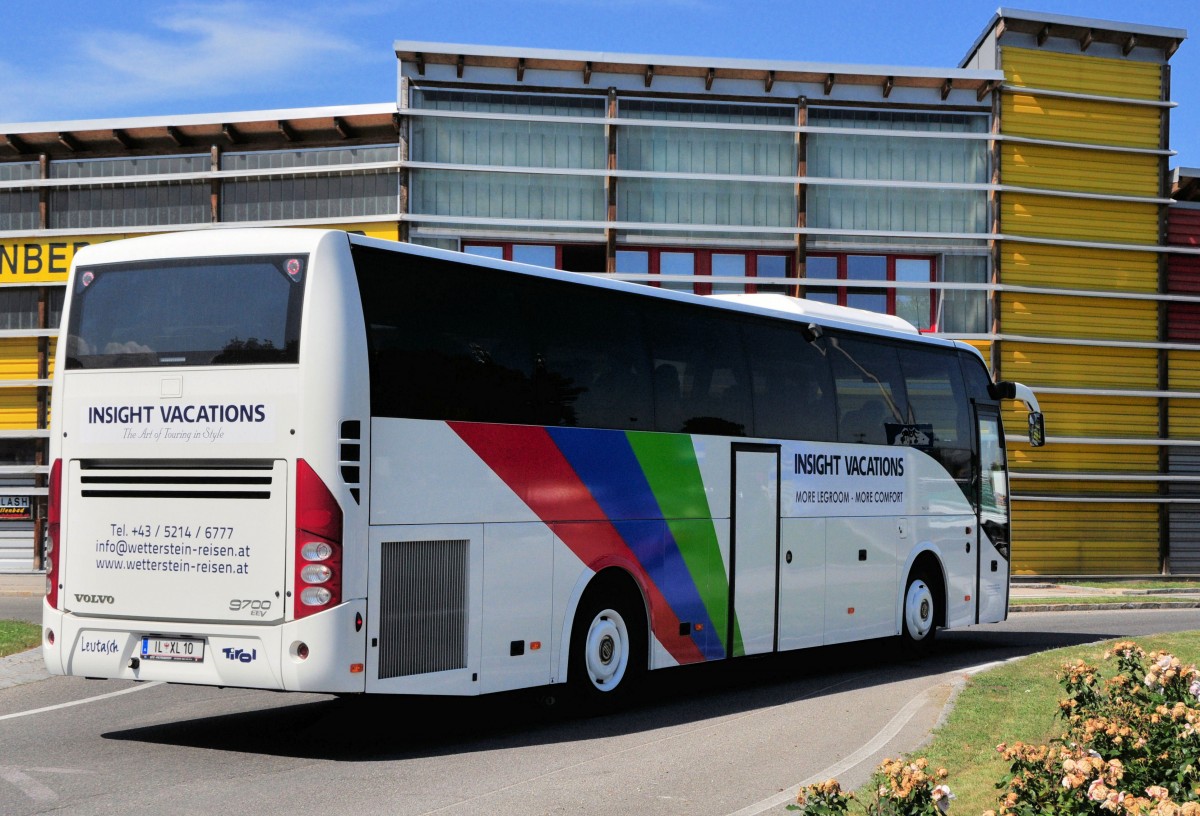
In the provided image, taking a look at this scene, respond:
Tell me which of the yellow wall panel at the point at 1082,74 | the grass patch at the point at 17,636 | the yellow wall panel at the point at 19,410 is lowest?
the grass patch at the point at 17,636

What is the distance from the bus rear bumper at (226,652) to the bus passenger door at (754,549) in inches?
194

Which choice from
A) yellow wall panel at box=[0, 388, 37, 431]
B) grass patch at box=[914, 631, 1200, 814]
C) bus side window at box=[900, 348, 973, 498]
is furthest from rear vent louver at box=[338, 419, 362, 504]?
yellow wall panel at box=[0, 388, 37, 431]

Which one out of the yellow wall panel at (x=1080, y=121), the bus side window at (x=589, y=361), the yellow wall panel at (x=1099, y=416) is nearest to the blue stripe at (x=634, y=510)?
the bus side window at (x=589, y=361)

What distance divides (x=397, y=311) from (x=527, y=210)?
20.5 metres

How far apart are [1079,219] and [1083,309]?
1.99 metres

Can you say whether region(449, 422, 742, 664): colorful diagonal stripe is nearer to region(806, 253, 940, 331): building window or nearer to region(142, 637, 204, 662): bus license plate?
region(142, 637, 204, 662): bus license plate

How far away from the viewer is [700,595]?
42.8ft

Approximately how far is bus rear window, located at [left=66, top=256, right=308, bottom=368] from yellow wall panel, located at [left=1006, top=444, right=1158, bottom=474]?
959 inches

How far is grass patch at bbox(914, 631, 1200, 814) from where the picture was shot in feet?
27.3

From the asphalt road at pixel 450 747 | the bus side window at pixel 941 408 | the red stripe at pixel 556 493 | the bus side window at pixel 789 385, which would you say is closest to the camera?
the asphalt road at pixel 450 747

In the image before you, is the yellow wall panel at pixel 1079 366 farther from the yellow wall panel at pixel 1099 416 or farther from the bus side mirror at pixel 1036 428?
the bus side mirror at pixel 1036 428

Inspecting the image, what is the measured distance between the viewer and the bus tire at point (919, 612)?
16500 mm

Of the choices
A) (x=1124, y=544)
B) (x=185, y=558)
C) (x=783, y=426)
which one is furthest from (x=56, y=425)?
(x=1124, y=544)

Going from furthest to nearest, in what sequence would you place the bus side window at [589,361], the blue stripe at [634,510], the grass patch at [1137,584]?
the grass patch at [1137,584] → the blue stripe at [634,510] → the bus side window at [589,361]
